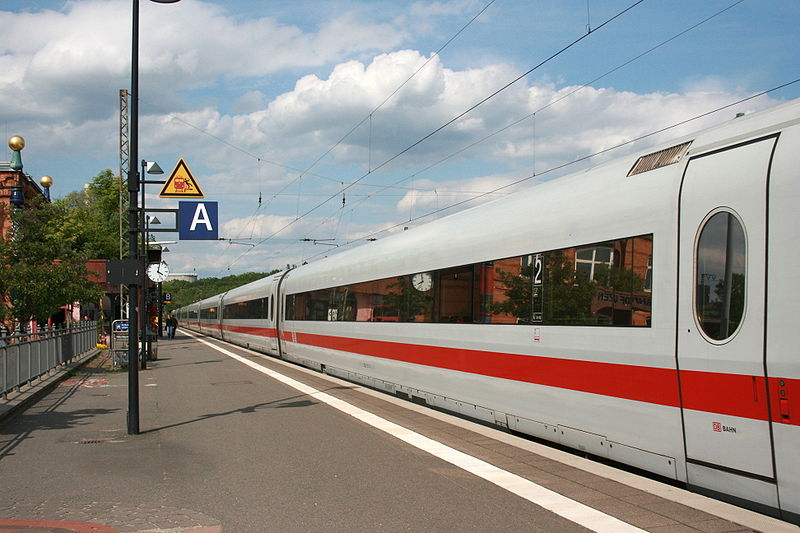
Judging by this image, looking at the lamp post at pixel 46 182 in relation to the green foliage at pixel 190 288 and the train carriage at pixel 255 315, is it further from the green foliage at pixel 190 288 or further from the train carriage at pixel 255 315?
the green foliage at pixel 190 288

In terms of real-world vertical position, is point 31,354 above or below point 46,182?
below

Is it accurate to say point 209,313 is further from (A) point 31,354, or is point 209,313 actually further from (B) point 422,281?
(B) point 422,281

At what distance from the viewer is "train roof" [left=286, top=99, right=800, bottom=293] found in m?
6.50

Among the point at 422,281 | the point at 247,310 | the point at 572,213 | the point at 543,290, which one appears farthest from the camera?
the point at 247,310

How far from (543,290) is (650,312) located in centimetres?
189

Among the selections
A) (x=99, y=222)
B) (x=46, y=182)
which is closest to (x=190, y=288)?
(x=46, y=182)

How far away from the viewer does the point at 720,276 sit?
5.98 metres

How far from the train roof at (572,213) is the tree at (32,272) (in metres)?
10.9

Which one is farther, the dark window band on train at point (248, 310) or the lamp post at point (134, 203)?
the dark window band on train at point (248, 310)

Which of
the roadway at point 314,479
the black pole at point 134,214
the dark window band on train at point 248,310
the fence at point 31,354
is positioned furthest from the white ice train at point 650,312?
the dark window band on train at point 248,310

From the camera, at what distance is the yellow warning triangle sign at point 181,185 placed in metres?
14.7

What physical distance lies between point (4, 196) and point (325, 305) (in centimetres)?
3769

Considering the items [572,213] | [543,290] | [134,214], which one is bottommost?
[543,290]

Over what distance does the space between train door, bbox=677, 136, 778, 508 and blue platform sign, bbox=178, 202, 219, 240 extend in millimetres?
14505
